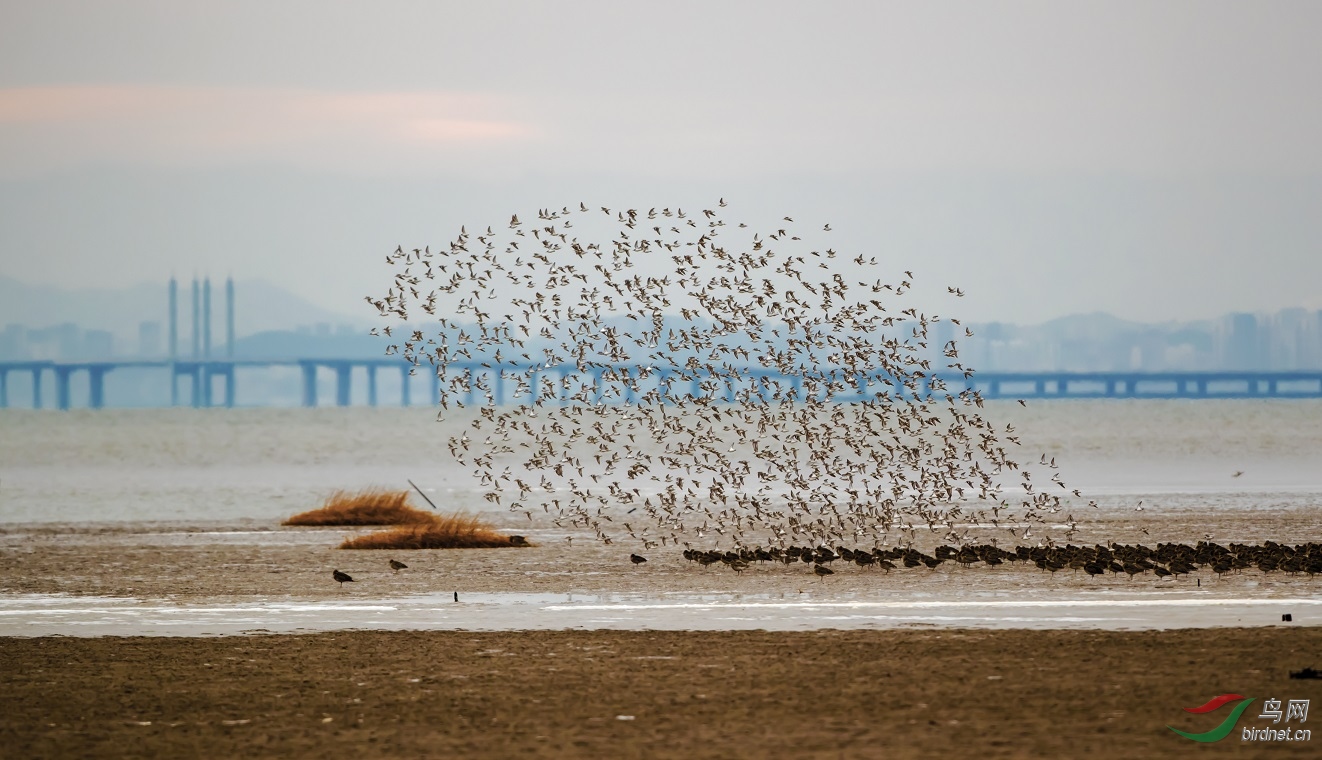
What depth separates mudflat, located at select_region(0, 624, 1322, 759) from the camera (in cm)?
1166

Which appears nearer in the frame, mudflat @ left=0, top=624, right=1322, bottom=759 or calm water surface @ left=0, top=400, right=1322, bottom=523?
mudflat @ left=0, top=624, right=1322, bottom=759

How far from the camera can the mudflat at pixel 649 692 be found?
11.7 meters

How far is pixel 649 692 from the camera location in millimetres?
13508

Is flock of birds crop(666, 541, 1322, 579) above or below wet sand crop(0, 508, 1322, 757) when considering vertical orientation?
above

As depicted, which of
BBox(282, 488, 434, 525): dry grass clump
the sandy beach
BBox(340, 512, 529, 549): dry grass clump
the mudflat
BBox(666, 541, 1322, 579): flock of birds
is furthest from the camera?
BBox(282, 488, 434, 525): dry grass clump

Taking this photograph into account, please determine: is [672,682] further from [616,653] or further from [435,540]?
[435,540]

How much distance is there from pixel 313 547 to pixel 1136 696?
1869cm

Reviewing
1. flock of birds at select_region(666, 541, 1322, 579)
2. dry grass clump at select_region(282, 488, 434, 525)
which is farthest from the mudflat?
dry grass clump at select_region(282, 488, 434, 525)

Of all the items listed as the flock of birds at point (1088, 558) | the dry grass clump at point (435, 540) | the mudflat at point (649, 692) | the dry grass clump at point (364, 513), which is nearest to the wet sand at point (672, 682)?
the mudflat at point (649, 692)

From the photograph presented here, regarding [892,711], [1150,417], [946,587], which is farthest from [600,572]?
[1150,417]

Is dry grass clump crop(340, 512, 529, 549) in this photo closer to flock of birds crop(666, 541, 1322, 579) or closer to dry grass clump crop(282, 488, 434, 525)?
flock of birds crop(666, 541, 1322, 579)

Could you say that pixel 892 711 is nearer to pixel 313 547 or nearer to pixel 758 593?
pixel 758 593

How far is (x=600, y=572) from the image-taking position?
24.0 meters

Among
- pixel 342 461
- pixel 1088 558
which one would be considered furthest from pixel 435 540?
pixel 342 461
